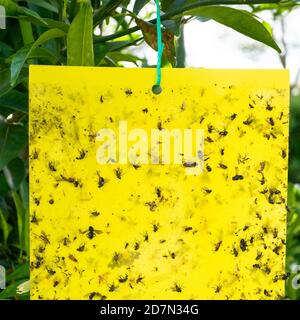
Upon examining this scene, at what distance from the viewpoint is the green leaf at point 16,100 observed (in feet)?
2.27

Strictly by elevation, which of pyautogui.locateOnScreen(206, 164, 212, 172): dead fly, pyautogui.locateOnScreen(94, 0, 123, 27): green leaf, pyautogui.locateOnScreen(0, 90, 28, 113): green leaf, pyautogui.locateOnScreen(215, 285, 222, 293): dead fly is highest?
pyautogui.locateOnScreen(94, 0, 123, 27): green leaf

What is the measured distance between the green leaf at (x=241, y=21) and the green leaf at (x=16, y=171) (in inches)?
13.5

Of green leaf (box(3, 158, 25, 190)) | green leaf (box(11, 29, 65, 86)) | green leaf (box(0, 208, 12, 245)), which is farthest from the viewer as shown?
green leaf (box(0, 208, 12, 245))

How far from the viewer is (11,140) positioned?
72 centimetres

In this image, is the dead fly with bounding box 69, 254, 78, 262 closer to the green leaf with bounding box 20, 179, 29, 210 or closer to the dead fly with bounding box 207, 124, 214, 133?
the dead fly with bounding box 207, 124, 214, 133

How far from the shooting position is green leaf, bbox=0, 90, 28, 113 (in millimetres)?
691

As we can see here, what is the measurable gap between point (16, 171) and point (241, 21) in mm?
378

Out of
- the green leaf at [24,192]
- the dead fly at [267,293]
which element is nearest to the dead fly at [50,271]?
the dead fly at [267,293]

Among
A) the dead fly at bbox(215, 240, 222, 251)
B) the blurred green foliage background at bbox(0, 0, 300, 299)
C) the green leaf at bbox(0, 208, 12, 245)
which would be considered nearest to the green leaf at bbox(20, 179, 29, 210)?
the blurred green foliage background at bbox(0, 0, 300, 299)

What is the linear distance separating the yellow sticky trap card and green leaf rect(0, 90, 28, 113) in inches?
5.6

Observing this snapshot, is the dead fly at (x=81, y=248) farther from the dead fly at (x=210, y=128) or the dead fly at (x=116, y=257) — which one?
the dead fly at (x=210, y=128)
